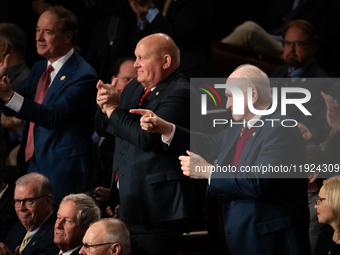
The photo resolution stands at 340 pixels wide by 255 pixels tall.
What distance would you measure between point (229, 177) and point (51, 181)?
4.67 ft

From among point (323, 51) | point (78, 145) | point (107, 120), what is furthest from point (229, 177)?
point (323, 51)

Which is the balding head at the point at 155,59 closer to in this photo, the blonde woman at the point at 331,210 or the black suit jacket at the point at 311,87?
the blonde woman at the point at 331,210

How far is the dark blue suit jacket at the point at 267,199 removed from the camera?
2436 mm

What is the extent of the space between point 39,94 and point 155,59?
90 cm

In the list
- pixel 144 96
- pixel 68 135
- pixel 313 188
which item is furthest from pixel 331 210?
pixel 68 135

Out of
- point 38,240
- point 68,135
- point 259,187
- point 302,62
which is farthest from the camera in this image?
point 302,62

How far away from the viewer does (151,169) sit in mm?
2951

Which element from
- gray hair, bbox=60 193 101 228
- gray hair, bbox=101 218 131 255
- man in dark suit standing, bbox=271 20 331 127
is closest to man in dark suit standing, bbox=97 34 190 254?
gray hair, bbox=101 218 131 255

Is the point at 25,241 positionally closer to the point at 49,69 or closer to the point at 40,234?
the point at 40,234

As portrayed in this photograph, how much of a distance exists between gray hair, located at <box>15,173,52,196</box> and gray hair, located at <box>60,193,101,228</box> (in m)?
0.19

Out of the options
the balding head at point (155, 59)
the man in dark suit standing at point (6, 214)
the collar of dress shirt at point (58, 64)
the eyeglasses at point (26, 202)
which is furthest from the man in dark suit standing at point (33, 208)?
the balding head at point (155, 59)

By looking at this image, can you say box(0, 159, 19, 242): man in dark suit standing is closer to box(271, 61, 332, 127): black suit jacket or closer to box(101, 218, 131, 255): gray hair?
box(101, 218, 131, 255): gray hair

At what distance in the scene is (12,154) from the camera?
456 centimetres

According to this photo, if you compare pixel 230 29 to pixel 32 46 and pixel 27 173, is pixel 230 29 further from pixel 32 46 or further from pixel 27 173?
pixel 27 173
